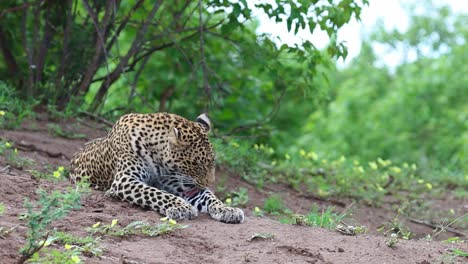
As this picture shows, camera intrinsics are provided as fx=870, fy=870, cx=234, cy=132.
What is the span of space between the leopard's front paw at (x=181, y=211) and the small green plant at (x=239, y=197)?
1.99m

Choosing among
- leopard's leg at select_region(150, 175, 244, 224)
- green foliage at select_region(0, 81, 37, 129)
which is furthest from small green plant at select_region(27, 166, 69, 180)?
green foliage at select_region(0, 81, 37, 129)

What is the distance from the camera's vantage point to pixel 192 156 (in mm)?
8242

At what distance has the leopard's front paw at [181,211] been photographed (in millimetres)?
7340

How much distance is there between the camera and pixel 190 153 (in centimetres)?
825

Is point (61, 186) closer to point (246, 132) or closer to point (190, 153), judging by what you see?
point (190, 153)

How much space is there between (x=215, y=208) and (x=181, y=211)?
463mm

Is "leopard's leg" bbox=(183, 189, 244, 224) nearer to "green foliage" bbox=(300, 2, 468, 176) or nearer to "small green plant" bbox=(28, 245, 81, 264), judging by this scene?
"small green plant" bbox=(28, 245, 81, 264)

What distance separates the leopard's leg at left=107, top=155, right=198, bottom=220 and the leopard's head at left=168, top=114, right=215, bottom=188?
34 centimetres

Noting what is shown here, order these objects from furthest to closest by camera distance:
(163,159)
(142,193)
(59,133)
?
1. (59,133)
2. (163,159)
3. (142,193)

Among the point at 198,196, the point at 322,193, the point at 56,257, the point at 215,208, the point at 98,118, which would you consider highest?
the point at 98,118

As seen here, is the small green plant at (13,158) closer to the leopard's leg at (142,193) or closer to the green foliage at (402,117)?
the leopard's leg at (142,193)

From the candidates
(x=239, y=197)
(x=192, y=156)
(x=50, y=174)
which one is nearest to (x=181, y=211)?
(x=192, y=156)

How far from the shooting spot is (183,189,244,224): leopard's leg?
7.56 metres

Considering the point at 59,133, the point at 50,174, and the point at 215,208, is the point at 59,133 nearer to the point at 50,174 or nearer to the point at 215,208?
the point at 50,174
